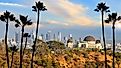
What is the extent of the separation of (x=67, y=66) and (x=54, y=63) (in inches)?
353

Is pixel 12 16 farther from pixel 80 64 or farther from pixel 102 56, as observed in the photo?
pixel 102 56

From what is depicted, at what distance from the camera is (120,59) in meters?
131

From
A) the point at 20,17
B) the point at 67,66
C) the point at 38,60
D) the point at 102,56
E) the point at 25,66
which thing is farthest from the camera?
the point at 102,56

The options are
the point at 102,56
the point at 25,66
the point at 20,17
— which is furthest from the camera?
the point at 102,56

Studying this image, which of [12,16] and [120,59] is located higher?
[12,16]

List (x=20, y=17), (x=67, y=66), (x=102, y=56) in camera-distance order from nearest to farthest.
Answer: (x=20, y=17)
(x=67, y=66)
(x=102, y=56)

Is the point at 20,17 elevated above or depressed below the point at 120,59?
above

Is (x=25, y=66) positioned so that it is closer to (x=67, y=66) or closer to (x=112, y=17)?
(x=67, y=66)

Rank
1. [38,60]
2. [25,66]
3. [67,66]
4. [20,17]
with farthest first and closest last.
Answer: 1. [67,66]
2. [38,60]
3. [25,66]
4. [20,17]

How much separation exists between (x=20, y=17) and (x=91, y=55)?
7411cm

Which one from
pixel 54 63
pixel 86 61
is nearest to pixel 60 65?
pixel 54 63

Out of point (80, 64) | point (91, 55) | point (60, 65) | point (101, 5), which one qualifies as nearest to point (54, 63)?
point (60, 65)

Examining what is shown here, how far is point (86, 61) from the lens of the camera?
129 m

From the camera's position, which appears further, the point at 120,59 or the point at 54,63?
the point at 120,59
